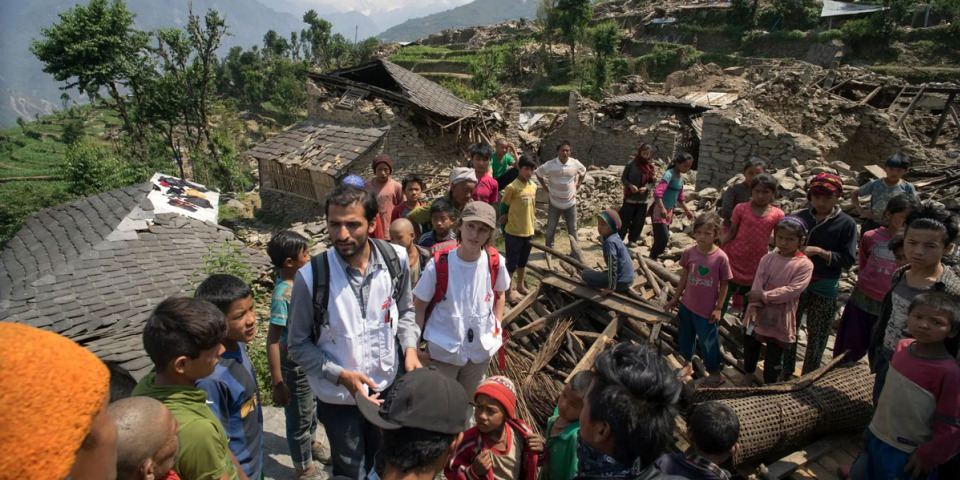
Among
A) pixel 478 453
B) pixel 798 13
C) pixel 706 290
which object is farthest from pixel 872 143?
pixel 798 13

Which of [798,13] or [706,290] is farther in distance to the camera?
[798,13]

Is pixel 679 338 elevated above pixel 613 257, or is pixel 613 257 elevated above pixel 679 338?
pixel 613 257

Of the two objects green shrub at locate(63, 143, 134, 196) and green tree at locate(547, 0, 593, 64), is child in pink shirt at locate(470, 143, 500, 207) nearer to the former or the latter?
green shrub at locate(63, 143, 134, 196)

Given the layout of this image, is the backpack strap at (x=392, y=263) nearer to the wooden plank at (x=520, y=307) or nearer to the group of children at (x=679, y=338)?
the group of children at (x=679, y=338)

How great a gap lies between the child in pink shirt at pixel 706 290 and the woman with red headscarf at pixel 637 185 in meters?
3.09

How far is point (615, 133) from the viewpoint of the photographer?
1638cm

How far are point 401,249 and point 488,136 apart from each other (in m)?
13.4

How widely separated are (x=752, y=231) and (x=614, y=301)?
1.50 m

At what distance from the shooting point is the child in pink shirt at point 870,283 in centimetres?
385

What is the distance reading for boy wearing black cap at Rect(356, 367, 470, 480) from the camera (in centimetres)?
171

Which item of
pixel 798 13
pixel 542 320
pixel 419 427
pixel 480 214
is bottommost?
pixel 542 320

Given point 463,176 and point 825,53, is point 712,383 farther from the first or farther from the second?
point 825,53

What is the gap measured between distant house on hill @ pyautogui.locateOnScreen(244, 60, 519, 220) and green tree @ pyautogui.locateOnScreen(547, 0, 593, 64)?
28006 mm

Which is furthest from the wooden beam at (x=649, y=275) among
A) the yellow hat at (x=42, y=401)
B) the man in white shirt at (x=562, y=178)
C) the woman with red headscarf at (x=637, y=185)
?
the yellow hat at (x=42, y=401)
